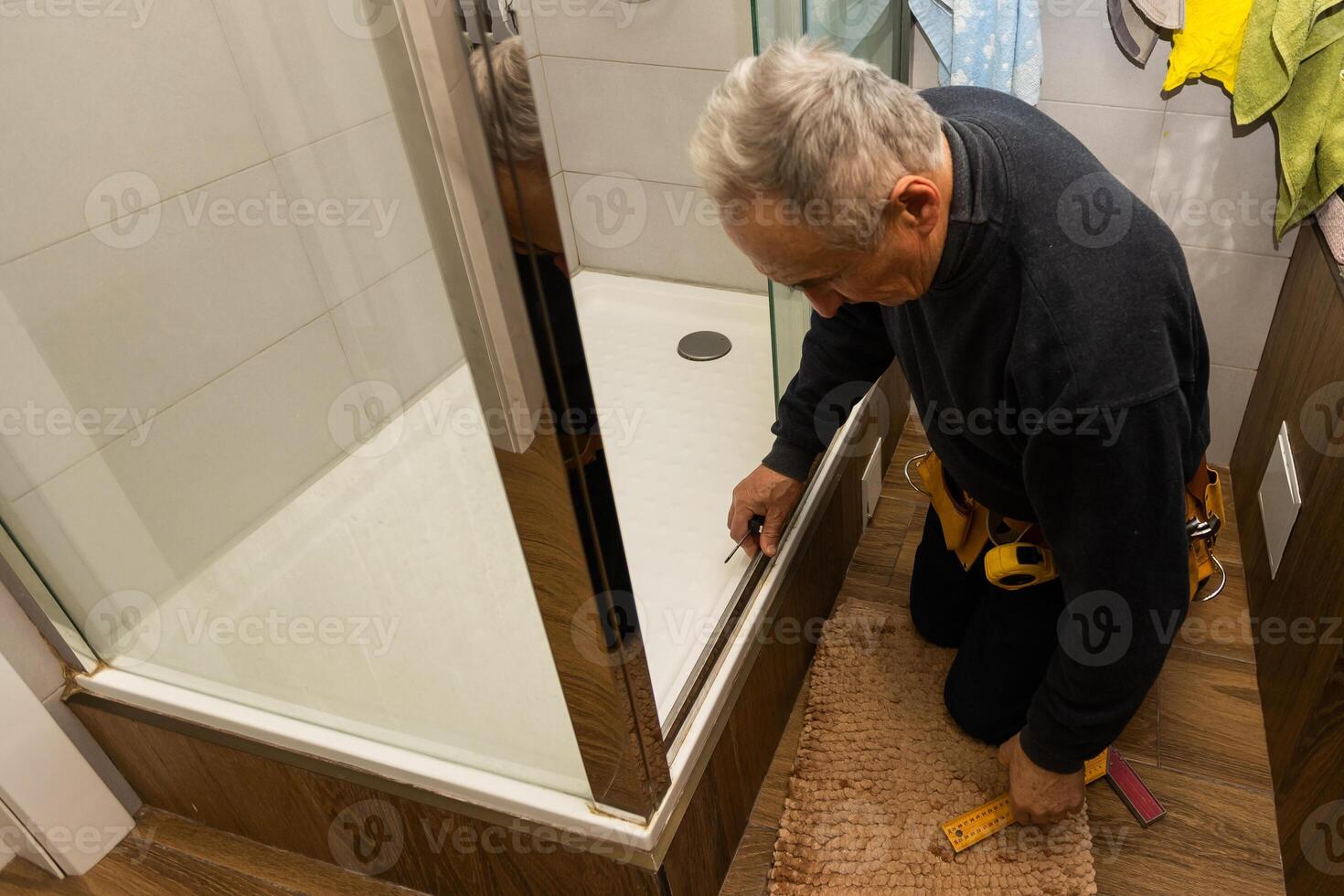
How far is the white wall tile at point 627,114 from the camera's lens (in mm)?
1894

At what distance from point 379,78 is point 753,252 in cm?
35

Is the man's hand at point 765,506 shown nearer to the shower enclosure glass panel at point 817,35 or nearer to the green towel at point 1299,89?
the shower enclosure glass panel at point 817,35

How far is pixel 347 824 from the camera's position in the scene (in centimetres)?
124

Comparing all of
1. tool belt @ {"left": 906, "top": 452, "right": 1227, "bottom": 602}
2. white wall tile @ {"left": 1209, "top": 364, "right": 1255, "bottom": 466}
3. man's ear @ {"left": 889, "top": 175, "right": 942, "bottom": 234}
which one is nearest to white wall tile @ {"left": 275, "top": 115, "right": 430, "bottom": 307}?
man's ear @ {"left": 889, "top": 175, "right": 942, "bottom": 234}

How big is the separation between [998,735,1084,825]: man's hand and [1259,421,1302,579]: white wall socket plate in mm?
506

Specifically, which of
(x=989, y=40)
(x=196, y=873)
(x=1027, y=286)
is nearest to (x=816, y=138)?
(x=1027, y=286)

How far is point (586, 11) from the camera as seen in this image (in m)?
1.87

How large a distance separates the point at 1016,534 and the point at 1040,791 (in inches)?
11.9

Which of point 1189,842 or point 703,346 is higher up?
point 703,346

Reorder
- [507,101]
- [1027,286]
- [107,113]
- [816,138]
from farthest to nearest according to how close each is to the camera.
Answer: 1. [107,113]
2. [1027,286]
3. [816,138]
4. [507,101]

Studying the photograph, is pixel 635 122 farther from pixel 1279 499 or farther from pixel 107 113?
pixel 1279 499

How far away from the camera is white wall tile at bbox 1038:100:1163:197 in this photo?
5.11 ft

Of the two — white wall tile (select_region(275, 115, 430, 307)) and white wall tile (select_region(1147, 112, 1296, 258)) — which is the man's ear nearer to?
white wall tile (select_region(275, 115, 430, 307))

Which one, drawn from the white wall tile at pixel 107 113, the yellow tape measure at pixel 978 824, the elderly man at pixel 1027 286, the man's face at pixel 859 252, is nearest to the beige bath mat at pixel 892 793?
the yellow tape measure at pixel 978 824
